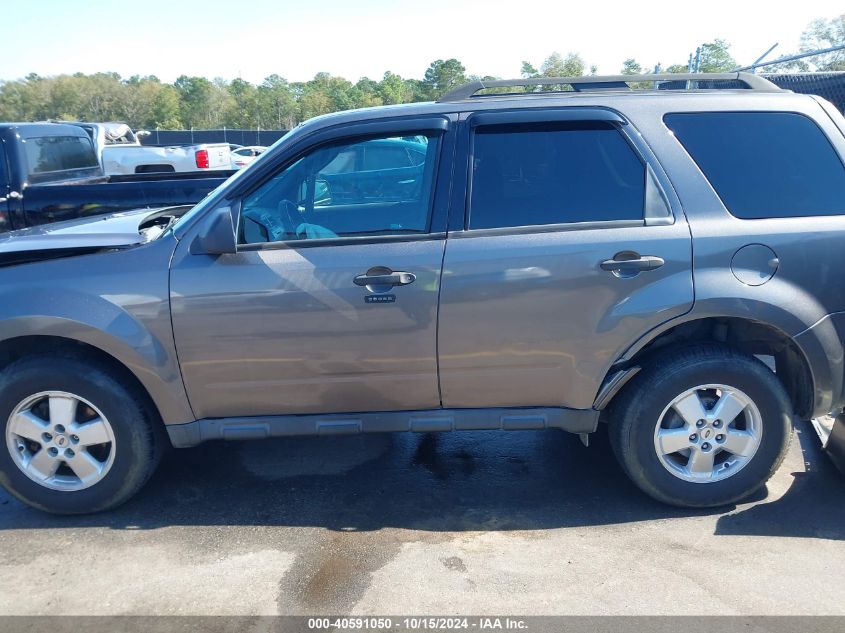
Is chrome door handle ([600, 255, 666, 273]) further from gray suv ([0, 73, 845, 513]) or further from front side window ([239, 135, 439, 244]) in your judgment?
front side window ([239, 135, 439, 244])

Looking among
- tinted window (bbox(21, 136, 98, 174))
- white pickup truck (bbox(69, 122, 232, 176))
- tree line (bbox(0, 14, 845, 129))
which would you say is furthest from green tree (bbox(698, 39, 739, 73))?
tree line (bbox(0, 14, 845, 129))

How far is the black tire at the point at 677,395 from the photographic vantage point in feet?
11.1

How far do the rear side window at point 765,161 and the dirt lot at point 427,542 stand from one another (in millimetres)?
1544

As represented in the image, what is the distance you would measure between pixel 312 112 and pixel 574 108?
200ft

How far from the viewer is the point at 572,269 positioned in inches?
129

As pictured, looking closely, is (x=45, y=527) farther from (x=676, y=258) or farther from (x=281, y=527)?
(x=676, y=258)

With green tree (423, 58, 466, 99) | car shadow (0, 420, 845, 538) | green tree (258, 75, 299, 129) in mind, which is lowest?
car shadow (0, 420, 845, 538)

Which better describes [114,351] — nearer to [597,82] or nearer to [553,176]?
[553,176]

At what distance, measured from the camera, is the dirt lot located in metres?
2.92

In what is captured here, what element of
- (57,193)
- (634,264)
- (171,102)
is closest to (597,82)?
(634,264)

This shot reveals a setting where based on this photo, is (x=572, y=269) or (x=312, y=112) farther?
(x=312, y=112)

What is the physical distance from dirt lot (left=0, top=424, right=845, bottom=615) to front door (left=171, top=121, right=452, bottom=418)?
1.95 ft

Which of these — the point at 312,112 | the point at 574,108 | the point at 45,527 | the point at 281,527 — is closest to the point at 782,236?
the point at 574,108

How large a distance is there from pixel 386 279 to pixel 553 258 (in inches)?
31.3
